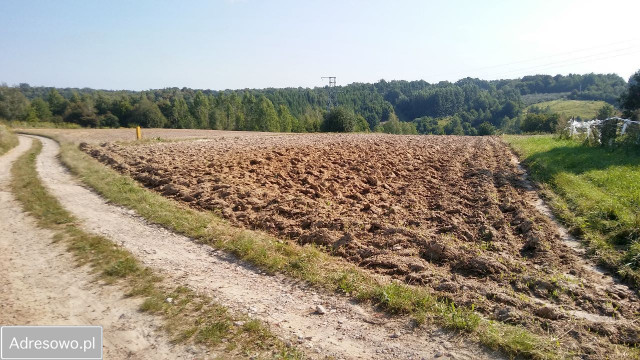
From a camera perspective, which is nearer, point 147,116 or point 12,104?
point 12,104

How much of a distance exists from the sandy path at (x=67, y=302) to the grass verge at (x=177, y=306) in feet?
0.59

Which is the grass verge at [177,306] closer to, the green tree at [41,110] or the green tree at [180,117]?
the green tree at [180,117]

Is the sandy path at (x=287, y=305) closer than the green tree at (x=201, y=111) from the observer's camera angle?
Yes

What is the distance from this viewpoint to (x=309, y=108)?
111m

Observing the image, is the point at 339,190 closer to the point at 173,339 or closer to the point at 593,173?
the point at 173,339

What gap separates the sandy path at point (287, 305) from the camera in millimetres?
4180

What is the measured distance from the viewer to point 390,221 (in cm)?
845

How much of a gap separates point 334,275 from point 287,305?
3.52ft

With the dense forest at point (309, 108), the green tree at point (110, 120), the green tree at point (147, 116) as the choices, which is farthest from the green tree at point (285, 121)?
the green tree at point (110, 120)

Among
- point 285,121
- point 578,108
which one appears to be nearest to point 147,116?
point 285,121

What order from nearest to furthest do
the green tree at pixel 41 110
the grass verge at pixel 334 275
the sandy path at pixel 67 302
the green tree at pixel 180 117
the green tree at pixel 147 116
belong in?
the grass verge at pixel 334 275 < the sandy path at pixel 67 302 < the green tree at pixel 41 110 < the green tree at pixel 147 116 < the green tree at pixel 180 117

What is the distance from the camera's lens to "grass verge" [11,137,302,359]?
4.22 m

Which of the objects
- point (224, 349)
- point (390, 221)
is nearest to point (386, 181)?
point (390, 221)

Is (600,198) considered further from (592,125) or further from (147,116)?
(147,116)
